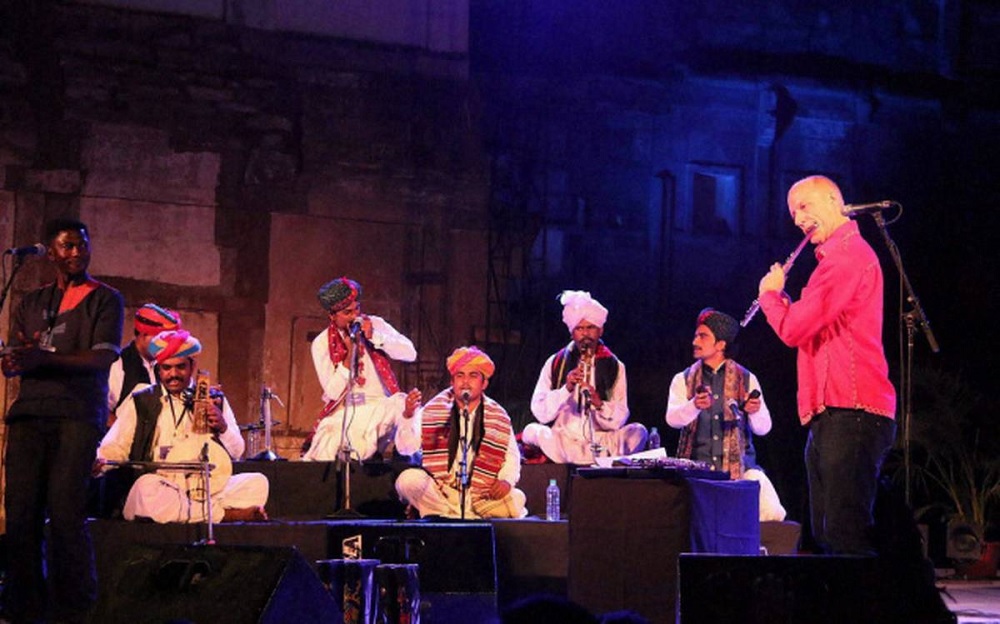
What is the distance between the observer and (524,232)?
A: 43.8 feet

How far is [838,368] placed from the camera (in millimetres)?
5383

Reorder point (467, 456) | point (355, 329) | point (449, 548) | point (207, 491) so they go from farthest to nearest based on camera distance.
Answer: point (355, 329), point (467, 456), point (207, 491), point (449, 548)

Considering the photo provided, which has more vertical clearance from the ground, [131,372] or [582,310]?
[582,310]

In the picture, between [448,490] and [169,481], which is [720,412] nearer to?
[448,490]

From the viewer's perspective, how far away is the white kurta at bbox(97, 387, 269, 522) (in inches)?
307

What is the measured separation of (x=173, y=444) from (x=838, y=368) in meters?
4.21

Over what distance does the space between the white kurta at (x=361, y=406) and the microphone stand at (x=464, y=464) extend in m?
1.02

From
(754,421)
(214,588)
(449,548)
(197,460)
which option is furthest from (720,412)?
(214,588)

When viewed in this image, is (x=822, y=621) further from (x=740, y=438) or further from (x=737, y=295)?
(x=737, y=295)

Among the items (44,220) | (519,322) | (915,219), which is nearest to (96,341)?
(44,220)

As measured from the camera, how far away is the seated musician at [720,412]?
9211 mm

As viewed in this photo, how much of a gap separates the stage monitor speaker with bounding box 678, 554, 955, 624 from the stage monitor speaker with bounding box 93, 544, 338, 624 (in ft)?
4.04

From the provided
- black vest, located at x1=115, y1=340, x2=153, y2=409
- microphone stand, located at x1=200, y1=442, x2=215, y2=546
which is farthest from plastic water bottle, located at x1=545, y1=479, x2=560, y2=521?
black vest, located at x1=115, y1=340, x2=153, y2=409

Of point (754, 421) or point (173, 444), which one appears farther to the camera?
point (754, 421)
